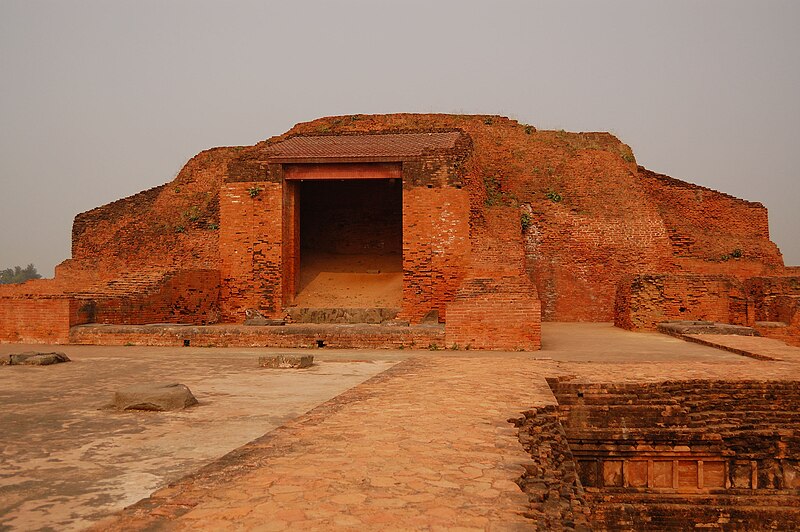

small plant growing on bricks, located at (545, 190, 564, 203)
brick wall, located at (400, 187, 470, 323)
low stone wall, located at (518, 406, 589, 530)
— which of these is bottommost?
low stone wall, located at (518, 406, 589, 530)

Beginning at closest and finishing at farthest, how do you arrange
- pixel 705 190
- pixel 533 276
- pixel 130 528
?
pixel 130 528, pixel 533 276, pixel 705 190

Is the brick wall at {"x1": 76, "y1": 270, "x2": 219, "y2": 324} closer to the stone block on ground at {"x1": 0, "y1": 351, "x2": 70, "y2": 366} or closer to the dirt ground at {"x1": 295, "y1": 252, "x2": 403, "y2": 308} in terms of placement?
the dirt ground at {"x1": 295, "y1": 252, "x2": 403, "y2": 308}

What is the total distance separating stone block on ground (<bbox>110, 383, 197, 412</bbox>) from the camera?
5.55 metres

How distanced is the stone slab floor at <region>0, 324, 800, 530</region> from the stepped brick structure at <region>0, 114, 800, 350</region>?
3354 millimetres

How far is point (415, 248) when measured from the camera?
1414 cm

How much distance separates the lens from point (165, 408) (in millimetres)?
5566

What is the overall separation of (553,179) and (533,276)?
325 centimetres

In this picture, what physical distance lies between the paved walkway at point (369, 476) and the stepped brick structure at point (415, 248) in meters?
5.75

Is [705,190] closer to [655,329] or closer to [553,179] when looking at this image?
[553,179]

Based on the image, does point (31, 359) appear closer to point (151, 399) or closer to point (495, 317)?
point (151, 399)

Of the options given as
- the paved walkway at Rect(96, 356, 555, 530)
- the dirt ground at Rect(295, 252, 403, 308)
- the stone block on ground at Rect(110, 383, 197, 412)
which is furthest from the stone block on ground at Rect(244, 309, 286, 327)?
the paved walkway at Rect(96, 356, 555, 530)

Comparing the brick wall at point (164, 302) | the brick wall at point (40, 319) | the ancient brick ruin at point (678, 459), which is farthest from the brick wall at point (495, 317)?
the brick wall at point (40, 319)

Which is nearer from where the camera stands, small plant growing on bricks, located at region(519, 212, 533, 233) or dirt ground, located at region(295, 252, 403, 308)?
dirt ground, located at region(295, 252, 403, 308)

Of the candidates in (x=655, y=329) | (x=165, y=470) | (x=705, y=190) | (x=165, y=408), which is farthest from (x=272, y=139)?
(x=165, y=470)
